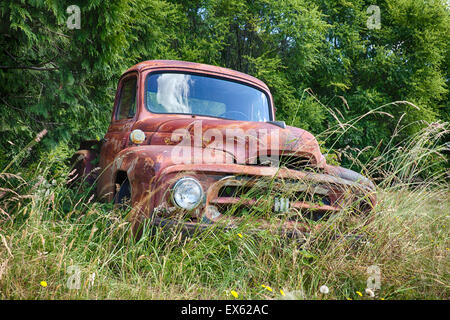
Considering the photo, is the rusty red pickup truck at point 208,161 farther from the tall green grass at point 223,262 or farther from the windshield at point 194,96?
the tall green grass at point 223,262

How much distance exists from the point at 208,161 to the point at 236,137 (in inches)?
19.0

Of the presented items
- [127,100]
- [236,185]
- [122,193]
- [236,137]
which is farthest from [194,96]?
[236,185]

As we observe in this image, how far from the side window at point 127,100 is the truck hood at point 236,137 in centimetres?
57

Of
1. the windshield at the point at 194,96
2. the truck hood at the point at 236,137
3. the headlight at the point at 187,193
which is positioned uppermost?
the windshield at the point at 194,96

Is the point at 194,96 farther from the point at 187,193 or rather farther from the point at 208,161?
the point at 187,193

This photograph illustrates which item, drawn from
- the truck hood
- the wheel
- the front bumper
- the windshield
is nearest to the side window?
the windshield

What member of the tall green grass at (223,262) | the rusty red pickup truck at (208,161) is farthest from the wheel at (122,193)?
the tall green grass at (223,262)

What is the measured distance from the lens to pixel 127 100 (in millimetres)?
4008

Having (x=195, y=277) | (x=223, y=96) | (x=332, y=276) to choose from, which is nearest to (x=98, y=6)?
(x=223, y=96)

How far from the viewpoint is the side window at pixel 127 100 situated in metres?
3.83

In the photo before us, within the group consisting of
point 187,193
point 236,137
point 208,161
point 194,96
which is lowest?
point 187,193

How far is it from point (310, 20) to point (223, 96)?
10816 mm

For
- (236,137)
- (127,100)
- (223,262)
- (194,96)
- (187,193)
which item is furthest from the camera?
(127,100)

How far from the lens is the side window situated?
383 cm
